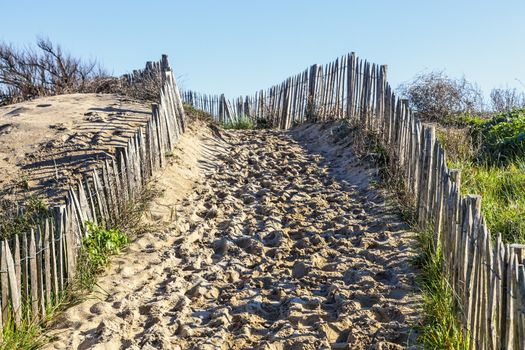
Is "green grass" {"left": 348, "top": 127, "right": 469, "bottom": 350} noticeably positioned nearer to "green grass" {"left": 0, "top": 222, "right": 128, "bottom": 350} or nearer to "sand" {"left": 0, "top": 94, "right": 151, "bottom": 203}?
"green grass" {"left": 0, "top": 222, "right": 128, "bottom": 350}

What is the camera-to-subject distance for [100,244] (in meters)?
5.70

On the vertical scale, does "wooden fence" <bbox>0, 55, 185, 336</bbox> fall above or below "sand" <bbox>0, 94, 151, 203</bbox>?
below

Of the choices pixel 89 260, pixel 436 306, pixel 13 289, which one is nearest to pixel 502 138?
pixel 436 306

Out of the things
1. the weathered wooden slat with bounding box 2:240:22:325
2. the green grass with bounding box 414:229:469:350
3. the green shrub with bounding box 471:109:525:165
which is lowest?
the green grass with bounding box 414:229:469:350

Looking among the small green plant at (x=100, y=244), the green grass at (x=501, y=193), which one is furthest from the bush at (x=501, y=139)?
the small green plant at (x=100, y=244)

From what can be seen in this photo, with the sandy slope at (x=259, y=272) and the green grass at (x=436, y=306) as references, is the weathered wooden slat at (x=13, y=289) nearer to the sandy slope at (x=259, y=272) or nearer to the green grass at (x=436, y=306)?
the sandy slope at (x=259, y=272)

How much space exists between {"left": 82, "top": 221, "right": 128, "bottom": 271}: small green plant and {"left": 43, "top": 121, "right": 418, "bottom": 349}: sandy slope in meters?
0.12

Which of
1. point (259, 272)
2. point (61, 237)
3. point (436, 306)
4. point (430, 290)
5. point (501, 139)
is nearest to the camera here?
point (436, 306)

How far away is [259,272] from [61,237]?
67.3 inches

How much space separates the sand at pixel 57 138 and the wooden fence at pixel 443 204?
330 cm

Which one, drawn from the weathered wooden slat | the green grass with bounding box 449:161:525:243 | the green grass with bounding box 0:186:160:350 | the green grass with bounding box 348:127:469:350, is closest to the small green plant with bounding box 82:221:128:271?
the green grass with bounding box 0:186:160:350

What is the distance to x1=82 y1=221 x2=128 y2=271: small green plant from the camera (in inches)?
216

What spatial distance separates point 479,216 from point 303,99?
938 centimetres

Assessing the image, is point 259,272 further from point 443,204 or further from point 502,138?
point 502,138
